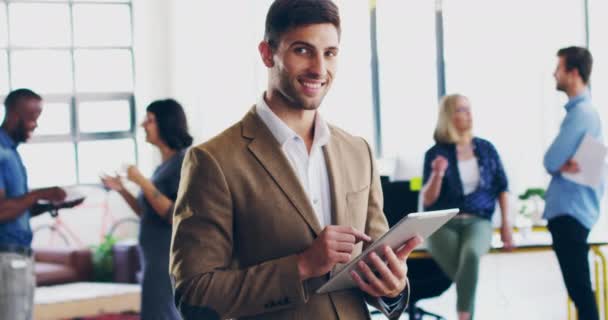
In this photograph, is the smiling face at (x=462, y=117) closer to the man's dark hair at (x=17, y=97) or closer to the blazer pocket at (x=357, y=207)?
the man's dark hair at (x=17, y=97)

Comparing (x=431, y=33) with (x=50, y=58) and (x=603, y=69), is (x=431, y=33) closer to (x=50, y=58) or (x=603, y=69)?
A: (x=603, y=69)

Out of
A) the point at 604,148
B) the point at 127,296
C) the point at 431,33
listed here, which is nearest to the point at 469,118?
the point at 604,148

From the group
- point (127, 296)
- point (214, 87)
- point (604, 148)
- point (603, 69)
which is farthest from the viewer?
point (214, 87)

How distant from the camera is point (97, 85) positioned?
9758 mm

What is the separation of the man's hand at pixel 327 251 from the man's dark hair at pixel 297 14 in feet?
1.21

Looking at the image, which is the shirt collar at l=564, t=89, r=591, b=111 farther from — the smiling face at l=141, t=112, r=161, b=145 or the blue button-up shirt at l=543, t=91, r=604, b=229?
the smiling face at l=141, t=112, r=161, b=145

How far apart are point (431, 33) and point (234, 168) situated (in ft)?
25.8

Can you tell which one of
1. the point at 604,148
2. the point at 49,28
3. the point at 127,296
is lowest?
the point at 127,296

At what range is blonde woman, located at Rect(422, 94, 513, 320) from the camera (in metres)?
4.90

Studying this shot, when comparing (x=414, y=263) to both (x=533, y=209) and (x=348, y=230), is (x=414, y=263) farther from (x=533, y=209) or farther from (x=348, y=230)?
(x=348, y=230)

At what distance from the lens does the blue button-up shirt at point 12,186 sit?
3.85m

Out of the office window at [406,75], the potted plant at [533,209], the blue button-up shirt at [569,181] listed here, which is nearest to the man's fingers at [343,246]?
the blue button-up shirt at [569,181]

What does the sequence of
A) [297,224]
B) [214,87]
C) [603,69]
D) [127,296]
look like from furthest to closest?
[214,87] → [603,69] → [127,296] → [297,224]

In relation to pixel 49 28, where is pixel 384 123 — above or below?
below
